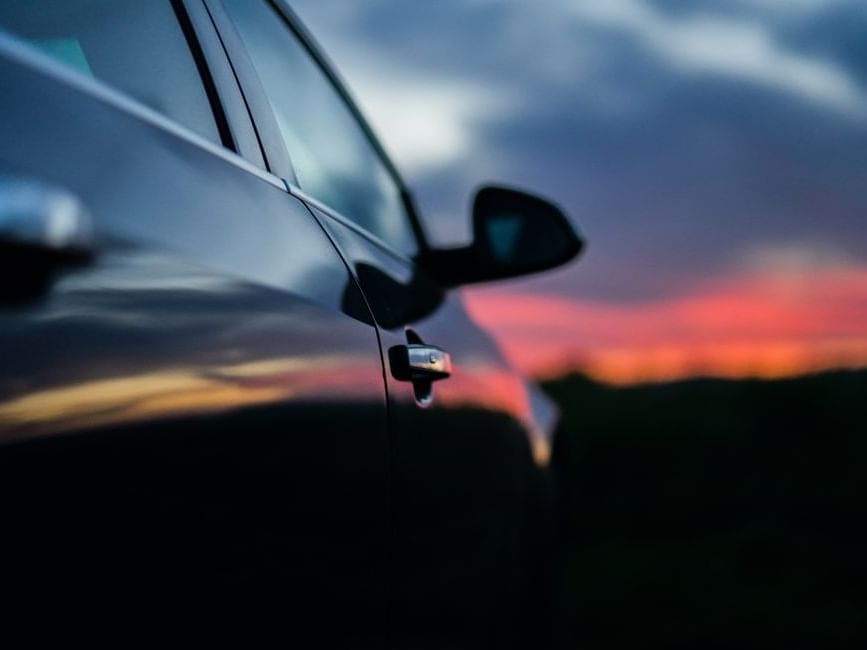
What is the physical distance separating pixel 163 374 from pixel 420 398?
110 cm

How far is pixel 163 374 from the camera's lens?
1.51 m

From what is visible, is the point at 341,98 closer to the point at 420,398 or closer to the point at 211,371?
the point at 420,398

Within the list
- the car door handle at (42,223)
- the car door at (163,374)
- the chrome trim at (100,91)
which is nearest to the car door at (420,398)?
the car door at (163,374)

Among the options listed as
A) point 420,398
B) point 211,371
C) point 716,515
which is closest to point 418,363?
point 420,398

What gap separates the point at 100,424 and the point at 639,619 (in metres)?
4.44

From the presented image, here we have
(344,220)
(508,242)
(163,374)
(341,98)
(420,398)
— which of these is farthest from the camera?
(508,242)

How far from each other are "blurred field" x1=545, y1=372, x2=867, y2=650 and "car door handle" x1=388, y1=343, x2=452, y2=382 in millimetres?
1808

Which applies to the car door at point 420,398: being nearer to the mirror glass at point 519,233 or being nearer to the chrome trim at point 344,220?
the chrome trim at point 344,220

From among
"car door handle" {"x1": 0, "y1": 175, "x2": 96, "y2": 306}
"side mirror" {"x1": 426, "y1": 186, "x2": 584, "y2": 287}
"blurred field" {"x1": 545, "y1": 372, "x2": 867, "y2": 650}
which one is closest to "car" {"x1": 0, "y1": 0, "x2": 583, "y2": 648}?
"car door handle" {"x1": 0, "y1": 175, "x2": 96, "y2": 306}

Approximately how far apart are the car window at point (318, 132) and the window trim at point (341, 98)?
2 cm

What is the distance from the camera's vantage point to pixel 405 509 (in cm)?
231

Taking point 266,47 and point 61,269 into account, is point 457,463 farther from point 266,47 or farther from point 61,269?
point 61,269

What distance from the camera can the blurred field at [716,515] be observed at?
5402 mm

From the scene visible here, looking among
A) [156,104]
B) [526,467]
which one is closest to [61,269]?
[156,104]
